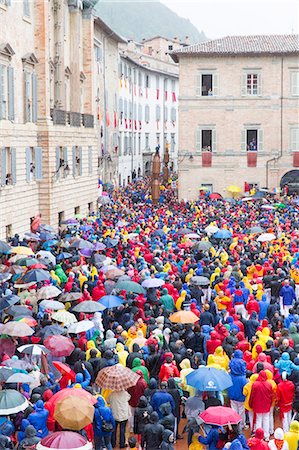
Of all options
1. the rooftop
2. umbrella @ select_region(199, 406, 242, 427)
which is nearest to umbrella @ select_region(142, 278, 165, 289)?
umbrella @ select_region(199, 406, 242, 427)

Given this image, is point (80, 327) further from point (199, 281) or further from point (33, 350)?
point (199, 281)

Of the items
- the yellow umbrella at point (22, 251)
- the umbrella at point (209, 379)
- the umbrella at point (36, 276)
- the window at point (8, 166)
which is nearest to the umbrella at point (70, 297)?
the umbrella at point (36, 276)

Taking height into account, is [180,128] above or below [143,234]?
above

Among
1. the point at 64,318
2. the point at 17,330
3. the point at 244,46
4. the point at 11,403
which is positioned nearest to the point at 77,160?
the point at 244,46

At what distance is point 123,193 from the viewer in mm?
56406

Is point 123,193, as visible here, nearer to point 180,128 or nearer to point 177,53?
point 180,128

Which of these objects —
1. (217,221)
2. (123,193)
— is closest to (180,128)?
(123,193)

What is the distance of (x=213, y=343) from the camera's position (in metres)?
16.0

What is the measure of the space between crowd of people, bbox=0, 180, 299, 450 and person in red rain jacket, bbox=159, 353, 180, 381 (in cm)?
2

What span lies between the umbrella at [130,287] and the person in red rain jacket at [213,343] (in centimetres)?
426

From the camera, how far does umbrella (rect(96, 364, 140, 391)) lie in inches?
522

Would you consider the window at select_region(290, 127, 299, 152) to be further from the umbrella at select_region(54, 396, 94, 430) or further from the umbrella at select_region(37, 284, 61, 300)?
the umbrella at select_region(54, 396, 94, 430)

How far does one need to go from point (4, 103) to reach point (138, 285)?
43.7 feet

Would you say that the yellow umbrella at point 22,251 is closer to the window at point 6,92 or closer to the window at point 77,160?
the window at point 6,92
